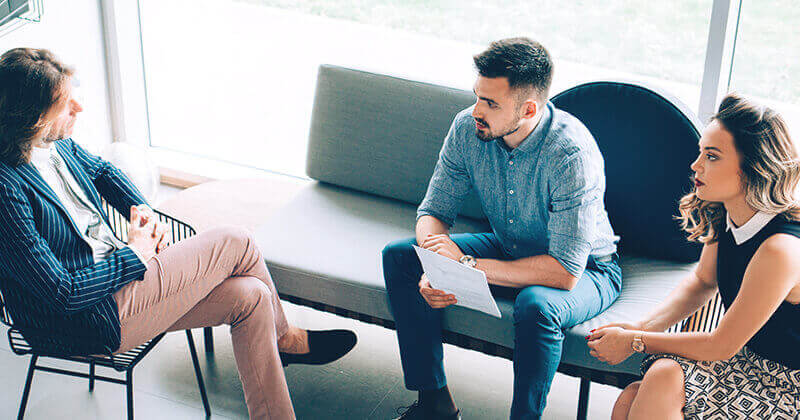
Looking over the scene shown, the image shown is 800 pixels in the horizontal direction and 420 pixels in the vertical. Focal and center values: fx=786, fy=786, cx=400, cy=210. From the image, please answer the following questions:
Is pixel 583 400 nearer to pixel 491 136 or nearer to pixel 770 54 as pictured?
pixel 491 136

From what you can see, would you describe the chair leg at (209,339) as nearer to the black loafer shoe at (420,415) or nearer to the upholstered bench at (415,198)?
the upholstered bench at (415,198)

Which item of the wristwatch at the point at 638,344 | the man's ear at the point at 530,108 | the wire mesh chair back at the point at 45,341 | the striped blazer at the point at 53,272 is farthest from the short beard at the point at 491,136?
the wire mesh chair back at the point at 45,341

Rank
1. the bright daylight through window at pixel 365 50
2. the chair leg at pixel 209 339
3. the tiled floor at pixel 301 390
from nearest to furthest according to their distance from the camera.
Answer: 1. the tiled floor at pixel 301 390
2. the chair leg at pixel 209 339
3. the bright daylight through window at pixel 365 50

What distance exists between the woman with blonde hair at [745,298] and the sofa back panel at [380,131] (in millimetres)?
992

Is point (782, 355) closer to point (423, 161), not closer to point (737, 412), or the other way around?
point (737, 412)

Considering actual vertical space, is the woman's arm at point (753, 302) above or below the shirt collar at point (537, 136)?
below

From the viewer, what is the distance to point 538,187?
7.36ft

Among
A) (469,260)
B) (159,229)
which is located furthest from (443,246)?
(159,229)

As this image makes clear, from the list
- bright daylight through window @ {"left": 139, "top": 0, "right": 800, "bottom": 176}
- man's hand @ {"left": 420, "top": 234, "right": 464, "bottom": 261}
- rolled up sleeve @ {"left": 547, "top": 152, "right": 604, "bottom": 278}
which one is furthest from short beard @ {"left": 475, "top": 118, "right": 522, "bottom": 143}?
bright daylight through window @ {"left": 139, "top": 0, "right": 800, "bottom": 176}

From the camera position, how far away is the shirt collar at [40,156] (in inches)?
80.7

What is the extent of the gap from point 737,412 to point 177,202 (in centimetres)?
211

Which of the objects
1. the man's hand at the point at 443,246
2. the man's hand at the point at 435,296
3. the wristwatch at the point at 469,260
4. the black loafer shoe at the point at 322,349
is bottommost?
the black loafer shoe at the point at 322,349

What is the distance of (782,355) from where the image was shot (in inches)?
70.2

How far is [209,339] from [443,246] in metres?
0.98
